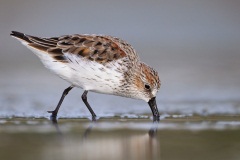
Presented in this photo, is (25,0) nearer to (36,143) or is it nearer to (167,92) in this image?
(167,92)

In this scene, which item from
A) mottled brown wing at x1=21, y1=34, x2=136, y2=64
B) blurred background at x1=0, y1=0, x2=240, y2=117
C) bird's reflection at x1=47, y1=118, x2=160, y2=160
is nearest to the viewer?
bird's reflection at x1=47, y1=118, x2=160, y2=160

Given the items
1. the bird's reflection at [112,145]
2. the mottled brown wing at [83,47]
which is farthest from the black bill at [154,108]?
the bird's reflection at [112,145]

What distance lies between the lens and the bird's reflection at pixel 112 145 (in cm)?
752

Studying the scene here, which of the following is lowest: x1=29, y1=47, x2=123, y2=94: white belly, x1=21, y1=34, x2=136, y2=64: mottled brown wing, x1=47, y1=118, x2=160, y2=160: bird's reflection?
x1=47, y1=118, x2=160, y2=160: bird's reflection

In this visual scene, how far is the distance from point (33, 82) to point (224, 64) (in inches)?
214

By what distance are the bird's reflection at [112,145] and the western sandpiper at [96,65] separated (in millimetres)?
1527

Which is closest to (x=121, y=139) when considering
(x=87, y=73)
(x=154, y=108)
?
(x=87, y=73)

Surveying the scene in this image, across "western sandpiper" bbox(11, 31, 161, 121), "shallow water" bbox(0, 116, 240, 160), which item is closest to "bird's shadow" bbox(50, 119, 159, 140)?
"shallow water" bbox(0, 116, 240, 160)

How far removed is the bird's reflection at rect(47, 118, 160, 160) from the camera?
7.52 m

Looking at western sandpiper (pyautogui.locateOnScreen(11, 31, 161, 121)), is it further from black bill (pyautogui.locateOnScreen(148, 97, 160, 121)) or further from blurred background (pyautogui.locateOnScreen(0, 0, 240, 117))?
blurred background (pyautogui.locateOnScreen(0, 0, 240, 117))

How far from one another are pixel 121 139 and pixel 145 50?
35.0ft

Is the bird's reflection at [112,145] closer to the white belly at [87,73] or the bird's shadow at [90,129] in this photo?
the bird's shadow at [90,129]

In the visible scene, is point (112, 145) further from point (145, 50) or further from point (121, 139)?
point (145, 50)

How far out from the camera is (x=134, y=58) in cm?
1129
